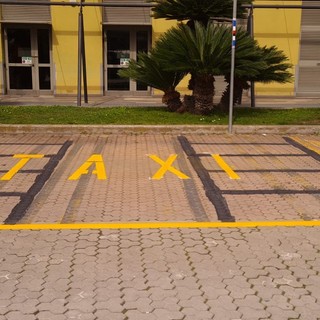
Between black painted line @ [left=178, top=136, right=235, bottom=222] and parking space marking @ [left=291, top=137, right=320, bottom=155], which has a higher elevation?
parking space marking @ [left=291, top=137, right=320, bottom=155]

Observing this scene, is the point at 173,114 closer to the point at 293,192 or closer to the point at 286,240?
the point at 293,192

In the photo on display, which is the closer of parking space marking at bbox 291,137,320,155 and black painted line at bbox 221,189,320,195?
black painted line at bbox 221,189,320,195

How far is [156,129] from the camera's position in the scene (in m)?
11.0

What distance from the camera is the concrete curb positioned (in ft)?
35.9

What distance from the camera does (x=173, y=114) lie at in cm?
1252

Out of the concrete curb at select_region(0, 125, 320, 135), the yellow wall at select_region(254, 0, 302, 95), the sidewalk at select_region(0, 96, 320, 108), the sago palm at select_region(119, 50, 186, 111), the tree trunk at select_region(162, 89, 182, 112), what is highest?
the yellow wall at select_region(254, 0, 302, 95)

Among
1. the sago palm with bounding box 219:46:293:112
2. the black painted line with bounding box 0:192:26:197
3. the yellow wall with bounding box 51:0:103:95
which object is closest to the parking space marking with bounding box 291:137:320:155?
Answer: the sago palm with bounding box 219:46:293:112

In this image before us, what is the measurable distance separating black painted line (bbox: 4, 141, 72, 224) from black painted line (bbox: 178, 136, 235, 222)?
7.71 feet

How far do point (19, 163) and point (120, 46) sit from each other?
11.0 m

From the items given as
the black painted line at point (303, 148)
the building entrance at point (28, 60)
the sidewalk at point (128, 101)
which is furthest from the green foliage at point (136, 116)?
the building entrance at point (28, 60)

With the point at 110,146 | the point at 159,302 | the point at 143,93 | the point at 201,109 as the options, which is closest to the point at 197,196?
the point at 159,302

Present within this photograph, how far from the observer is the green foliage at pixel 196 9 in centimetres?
1185

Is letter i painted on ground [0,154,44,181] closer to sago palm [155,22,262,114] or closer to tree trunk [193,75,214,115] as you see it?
sago palm [155,22,262,114]

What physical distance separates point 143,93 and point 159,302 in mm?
15298
